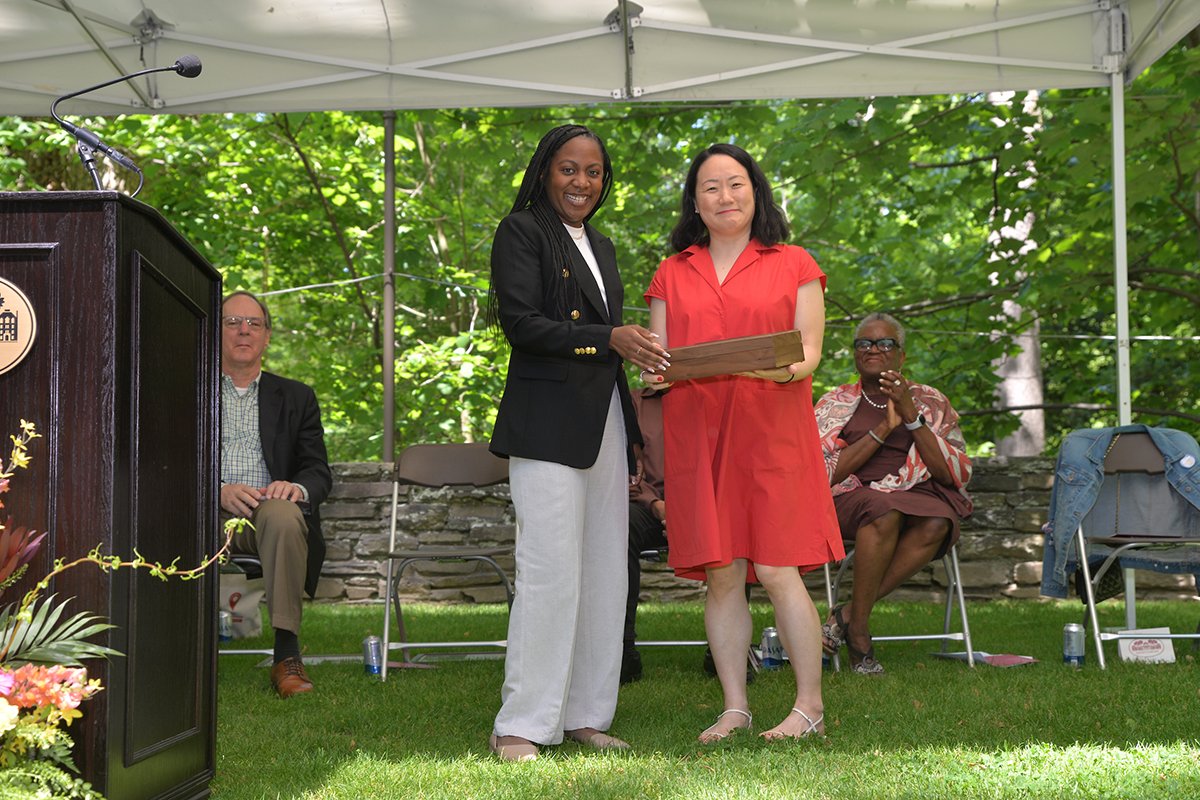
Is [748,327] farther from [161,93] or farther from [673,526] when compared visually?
[161,93]

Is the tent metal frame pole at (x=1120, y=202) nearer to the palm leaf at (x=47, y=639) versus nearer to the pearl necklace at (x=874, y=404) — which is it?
the pearl necklace at (x=874, y=404)

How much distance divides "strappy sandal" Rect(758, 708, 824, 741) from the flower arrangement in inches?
67.1

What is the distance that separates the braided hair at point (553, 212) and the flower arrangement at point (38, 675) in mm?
1427

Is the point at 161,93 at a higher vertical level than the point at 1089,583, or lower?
higher

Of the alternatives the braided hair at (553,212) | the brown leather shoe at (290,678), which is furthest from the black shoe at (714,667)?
the braided hair at (553,212)

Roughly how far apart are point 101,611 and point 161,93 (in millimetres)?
3849

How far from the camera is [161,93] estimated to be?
211 inches

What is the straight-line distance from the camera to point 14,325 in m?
2.09

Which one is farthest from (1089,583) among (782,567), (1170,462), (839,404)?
(782,567)

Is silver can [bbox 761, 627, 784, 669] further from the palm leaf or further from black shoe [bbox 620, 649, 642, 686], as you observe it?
the palm leaf

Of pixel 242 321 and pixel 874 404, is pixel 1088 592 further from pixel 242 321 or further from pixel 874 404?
pixel 242 321

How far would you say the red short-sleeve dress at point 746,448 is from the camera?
129 inches

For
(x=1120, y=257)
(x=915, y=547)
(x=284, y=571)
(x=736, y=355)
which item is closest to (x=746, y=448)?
(x=736, y=355)

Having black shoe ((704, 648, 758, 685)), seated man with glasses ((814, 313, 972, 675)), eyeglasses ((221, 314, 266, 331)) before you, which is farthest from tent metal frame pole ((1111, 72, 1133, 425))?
eyeglasses ((221, 314, 266, 331))
